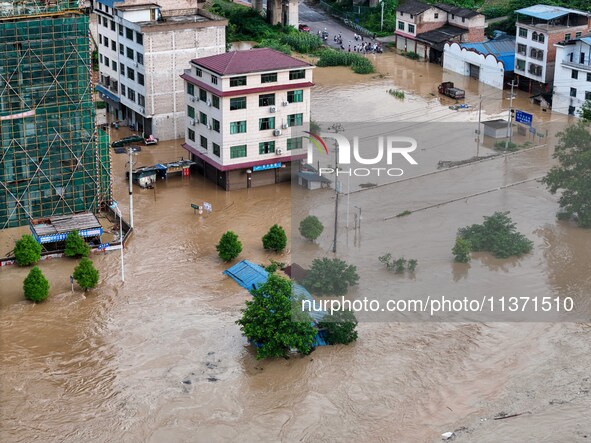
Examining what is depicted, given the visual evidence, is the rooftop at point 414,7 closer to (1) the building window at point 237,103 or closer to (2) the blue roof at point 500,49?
(2) the blue roof at point 500,49

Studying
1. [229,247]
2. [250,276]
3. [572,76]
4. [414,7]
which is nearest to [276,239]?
[229,247]

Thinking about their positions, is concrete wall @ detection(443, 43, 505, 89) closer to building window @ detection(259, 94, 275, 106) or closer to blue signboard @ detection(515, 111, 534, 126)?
blue signboard @ detection(515, 111, 534, 126)

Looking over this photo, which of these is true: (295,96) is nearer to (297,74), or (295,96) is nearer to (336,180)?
(297,74)

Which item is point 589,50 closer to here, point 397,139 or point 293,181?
point 397,139

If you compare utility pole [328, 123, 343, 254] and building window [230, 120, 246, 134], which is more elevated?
building window [230, 120, 246, 134]

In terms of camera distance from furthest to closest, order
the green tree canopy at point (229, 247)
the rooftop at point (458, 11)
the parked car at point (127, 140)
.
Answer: the rooftop at point (458, 11) < the parked car at point (127, 140) < the green tree canopy at point (229, 247)

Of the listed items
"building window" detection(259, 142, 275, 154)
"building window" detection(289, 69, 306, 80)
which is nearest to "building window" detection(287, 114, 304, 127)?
"building window" detection(259, 142, 275, 154)

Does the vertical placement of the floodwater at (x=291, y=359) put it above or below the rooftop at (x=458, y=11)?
below

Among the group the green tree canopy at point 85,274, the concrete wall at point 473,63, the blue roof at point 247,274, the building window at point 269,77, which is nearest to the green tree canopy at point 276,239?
the blue roof at point 247,274
